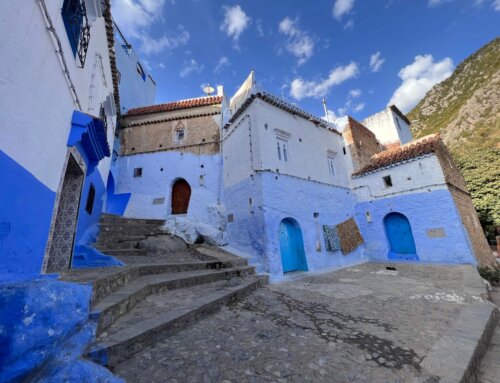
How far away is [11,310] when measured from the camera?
5.02ft

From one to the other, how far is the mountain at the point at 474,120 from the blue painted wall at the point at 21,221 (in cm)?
2206

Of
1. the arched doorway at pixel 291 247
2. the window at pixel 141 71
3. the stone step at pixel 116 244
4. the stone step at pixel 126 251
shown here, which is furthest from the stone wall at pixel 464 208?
the window at pixel 141 71

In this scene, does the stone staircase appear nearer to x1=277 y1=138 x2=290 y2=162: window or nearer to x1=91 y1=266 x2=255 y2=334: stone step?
x1=91 y1=266 x2=255 y2=334: stone step

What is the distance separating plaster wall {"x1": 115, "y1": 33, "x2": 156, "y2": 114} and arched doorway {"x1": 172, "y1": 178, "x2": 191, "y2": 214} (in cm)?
580

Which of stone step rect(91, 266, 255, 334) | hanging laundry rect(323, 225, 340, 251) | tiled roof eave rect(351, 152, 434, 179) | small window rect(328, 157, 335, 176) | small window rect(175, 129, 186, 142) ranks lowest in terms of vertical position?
stone step rect(91, 266, 255, 334)

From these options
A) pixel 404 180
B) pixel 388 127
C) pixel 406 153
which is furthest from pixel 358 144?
pixel 388 127

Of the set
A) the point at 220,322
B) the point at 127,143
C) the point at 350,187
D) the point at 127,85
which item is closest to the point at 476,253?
the point at 350,187

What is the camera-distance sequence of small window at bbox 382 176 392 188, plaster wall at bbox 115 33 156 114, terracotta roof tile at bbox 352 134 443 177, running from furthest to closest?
plaster wall at bbox 115 33 156 114 → small window at bbox 382 176 392 188 → terracotta roof tile at bbox 352 134 443 177

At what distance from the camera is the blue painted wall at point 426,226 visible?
848 centimetres

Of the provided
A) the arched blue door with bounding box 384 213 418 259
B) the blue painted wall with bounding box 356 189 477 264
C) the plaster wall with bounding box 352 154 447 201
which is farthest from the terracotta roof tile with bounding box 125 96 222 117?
the arched blue door with bounding box 384 213 418 259

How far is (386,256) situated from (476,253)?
10.3 feet

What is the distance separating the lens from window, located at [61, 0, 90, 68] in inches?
134

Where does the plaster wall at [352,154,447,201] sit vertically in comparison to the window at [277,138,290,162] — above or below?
below

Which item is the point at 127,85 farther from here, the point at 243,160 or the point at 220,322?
the point at 220,322
